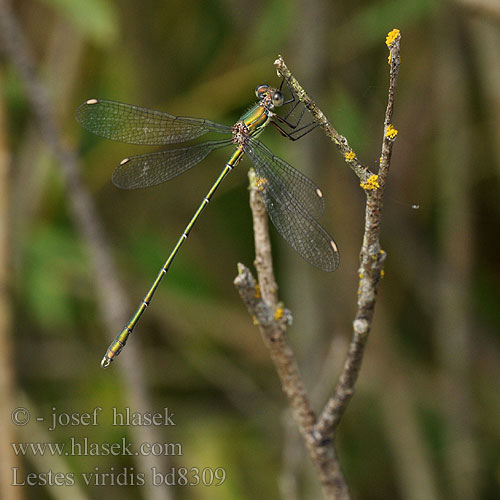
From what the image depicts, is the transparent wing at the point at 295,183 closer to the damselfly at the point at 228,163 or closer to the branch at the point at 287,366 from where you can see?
the damselfly at the point at 228,163

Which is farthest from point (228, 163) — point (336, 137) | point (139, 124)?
point (336, 137)

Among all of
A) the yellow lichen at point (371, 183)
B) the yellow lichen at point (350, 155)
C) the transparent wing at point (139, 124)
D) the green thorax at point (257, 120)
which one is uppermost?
the transparent wing at point (139, 124)

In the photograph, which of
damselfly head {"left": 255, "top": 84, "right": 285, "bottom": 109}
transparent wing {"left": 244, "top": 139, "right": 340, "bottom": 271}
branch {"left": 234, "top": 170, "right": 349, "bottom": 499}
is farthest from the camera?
damselfly head {"left": 255, "top": 84, "right": 285, "bottom": 109}

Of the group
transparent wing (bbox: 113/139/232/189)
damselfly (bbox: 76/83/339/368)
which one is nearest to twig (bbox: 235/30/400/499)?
damselfly (bbox: 76/83/339/368)

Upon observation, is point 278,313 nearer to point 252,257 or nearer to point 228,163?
point 228,163

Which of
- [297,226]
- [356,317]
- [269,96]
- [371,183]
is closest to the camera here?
[371,183]

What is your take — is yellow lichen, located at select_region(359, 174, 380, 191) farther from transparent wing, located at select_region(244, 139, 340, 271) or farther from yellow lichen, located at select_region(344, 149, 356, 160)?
transparent wing, located at select_region(244, 139, 340, 271)

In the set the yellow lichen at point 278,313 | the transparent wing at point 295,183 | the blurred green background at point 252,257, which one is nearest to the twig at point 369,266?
the yellow lichen at point 278,313
